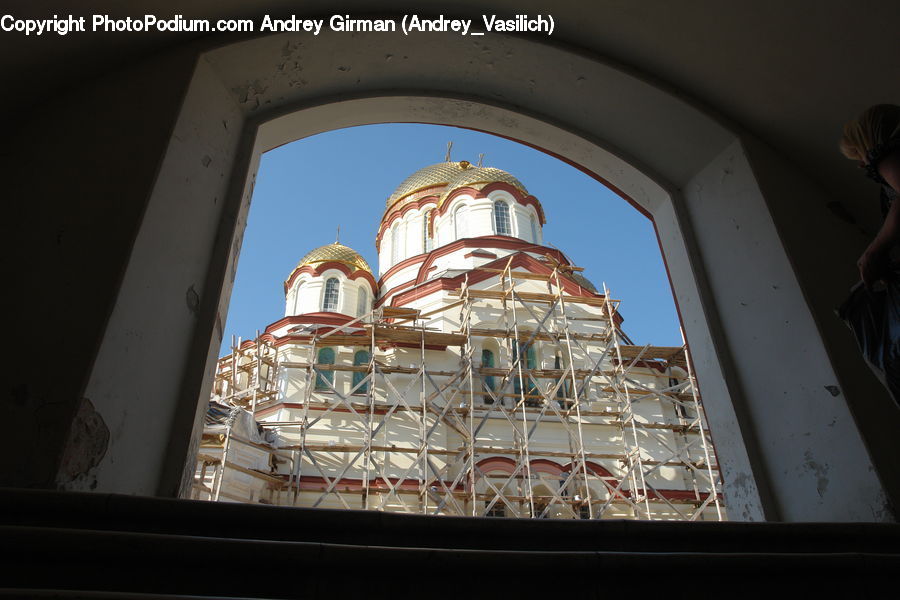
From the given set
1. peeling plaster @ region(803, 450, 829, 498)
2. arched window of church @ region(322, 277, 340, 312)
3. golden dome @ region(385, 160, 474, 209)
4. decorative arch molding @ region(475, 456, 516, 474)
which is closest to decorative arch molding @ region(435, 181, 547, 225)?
golden dome @ region(385, 160, 474, 209)

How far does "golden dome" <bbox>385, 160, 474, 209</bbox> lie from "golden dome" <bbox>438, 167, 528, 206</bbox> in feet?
6.65

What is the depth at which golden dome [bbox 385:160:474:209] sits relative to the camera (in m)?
25.3

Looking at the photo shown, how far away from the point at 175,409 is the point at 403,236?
71.7ft

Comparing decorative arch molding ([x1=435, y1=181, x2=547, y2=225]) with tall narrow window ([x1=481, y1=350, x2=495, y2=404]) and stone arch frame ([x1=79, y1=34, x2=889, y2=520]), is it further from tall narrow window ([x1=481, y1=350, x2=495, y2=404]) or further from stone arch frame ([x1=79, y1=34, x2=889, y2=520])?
stone arch frame ([x1=79, y1=34, x2=889, y2=520])

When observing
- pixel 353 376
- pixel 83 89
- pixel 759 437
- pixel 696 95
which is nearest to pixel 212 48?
pixel 83 89

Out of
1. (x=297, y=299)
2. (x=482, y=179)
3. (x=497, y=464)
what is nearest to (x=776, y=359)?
(x=497, y=464)

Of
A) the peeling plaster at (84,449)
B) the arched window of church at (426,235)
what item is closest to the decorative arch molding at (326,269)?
the arched window of church at (426,235)

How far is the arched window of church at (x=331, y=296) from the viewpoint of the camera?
68.4 ft

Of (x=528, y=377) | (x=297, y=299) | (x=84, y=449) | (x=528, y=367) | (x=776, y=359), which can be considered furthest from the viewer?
(x=297, y=299)

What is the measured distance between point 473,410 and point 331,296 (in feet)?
28.9

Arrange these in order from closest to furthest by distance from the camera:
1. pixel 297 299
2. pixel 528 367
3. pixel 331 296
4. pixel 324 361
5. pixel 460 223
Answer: pixel 528 367 < pixel 324 361 < pixel 297 299 < pixel 331 296 < pixel 460 223

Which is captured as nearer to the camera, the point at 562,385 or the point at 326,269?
the point at 562,385

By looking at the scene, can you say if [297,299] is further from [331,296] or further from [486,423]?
[486,423]

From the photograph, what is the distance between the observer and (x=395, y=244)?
2409 cm
